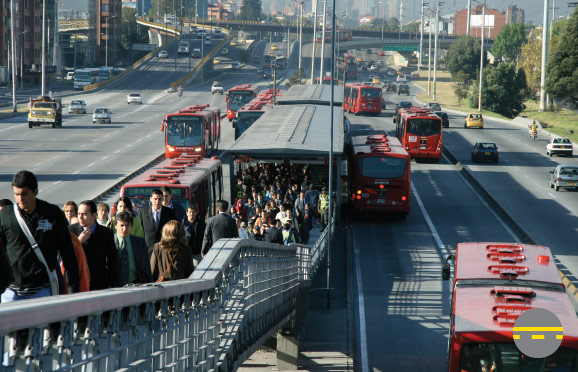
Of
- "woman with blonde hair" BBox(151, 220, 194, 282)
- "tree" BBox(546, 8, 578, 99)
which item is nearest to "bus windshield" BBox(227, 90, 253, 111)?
"tree" BBox(546, 8, 578, 99)

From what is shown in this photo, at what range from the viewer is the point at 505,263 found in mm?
14898

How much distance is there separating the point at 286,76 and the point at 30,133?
316 ft

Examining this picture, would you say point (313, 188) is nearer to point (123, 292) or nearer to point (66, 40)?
point (123, 292)

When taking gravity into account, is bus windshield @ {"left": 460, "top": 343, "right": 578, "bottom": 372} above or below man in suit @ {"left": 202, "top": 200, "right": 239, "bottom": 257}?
below

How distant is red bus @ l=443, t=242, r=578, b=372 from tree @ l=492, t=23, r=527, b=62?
593ft

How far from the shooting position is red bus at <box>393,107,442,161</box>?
53.8 m

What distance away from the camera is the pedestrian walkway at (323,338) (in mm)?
18531

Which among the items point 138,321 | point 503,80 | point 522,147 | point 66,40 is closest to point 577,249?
point 138,321

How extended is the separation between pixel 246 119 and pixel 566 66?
125 feet

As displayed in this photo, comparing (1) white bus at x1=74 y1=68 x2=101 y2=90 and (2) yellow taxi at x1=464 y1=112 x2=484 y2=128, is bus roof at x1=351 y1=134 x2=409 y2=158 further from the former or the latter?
(1) white bus at x1=74 y1=68 x2=101 y2=90

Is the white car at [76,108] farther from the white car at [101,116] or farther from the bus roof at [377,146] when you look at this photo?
the bus roof at [377,146]

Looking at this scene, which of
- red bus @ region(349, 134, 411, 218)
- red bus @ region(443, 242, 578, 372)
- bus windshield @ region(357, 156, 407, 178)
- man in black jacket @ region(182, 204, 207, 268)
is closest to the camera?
red bus @ region(443, 242, 578, 372)

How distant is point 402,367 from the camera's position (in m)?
18.2

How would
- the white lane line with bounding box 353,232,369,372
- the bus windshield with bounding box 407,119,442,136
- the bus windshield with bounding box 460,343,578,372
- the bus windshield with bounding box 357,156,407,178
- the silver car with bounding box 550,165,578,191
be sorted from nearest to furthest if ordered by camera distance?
the bus windshield with bounding box 460,343,578,372, the white lane line with bounding box 353,232,369,372, the bus windshield with bounding box 357,156,407,178, the silver car with bounding box 550,165,578,191, the bus windshield with bounding box 407,119,442,136
